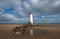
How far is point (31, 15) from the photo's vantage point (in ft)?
174

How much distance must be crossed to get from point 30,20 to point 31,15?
105 inches

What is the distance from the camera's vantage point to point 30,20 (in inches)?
2009
